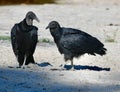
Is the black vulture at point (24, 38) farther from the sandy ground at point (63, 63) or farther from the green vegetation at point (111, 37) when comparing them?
the green vegetation at point (111, 37)

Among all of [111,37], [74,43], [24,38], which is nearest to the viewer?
[74,43]

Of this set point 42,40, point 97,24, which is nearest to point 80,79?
point 42,40

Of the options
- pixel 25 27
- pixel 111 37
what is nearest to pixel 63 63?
pixel 25 27

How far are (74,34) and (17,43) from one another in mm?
930

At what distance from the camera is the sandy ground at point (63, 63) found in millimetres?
7480

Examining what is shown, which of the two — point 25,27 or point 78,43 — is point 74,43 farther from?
point 25,27

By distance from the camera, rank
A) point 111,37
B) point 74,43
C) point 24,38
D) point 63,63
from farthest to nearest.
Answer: point 111,37 → point 63,63 → point 24,38 → point 74,43

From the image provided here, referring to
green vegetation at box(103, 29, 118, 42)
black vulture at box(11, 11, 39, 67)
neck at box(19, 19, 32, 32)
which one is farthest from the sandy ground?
neck at box(19, 19, 32, 32)

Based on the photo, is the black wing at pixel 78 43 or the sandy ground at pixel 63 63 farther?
the black wing at pixel 78 43

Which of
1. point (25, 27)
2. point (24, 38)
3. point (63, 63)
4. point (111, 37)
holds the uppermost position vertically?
point (25, 27)

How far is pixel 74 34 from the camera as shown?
29.4 ft

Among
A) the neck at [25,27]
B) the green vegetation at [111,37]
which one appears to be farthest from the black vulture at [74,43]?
the green vegetation at [111,37]

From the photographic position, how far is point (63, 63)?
10.5 metres

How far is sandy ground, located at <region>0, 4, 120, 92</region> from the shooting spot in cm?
748
